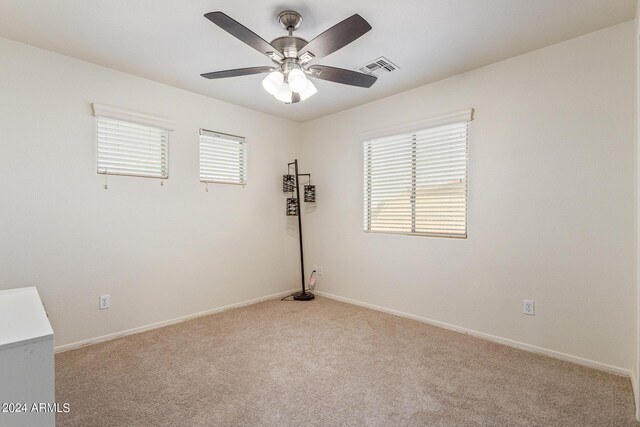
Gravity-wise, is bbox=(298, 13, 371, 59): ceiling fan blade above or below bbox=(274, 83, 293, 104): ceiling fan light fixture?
above

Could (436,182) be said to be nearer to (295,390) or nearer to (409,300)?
(409,300)

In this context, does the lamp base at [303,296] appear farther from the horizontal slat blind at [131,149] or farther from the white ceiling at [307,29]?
the white ceiling at [307,29]

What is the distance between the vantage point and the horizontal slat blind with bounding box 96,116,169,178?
285cm

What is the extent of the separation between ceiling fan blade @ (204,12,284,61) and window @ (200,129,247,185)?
6.00 feet

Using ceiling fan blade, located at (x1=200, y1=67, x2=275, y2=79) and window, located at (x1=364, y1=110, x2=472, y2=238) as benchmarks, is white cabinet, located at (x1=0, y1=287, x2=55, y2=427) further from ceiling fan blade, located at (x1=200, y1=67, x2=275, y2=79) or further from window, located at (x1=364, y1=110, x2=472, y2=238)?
window, located at (x1=364, y1=110, x2=472, y2=238)

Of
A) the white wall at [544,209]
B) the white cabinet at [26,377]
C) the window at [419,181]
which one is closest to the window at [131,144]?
the white cabinet at [26,377]

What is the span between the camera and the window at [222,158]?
3.57 m

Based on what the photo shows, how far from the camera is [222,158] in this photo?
3.71m

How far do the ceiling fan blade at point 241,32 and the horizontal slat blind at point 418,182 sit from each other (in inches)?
73.4

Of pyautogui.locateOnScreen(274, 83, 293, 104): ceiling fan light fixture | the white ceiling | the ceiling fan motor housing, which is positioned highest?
the white ceiling

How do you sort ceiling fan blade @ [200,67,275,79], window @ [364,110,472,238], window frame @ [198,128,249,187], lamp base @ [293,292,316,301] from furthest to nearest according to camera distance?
lamp base @ [293,292,316,301] < window frame @ [198,128,249,187] < window @ [364,110,472,238] < ceiling fan blade @ [200,67,275,79]

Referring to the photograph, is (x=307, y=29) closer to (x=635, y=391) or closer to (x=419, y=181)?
(x=419, y=181)

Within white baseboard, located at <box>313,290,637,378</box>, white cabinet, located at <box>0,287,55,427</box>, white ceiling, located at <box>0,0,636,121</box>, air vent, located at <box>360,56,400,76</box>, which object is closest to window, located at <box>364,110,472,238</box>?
white ceiling, located at <box>0,0,636,121</box>

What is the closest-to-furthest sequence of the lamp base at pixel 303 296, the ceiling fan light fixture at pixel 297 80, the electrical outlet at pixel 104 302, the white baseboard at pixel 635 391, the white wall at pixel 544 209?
1. the white baseboard at pixel 635 391
2. the ceiling fan light fixture at pixel 297 80
3. the white wall at pixel 544 209
4. the electrical outlet at pixel 104 302
5. the lamp base at pixel 303 296
